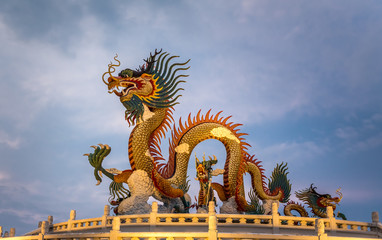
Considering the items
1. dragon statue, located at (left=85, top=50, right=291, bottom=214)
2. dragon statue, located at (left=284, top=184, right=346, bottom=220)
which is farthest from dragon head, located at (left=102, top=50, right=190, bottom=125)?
dragon statue, located at (left=284, top=184, right=346, bottom=220)

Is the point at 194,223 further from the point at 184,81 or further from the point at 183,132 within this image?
the point at 184,81

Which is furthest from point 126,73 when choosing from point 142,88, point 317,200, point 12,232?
point 317,200

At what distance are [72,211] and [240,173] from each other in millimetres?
6753

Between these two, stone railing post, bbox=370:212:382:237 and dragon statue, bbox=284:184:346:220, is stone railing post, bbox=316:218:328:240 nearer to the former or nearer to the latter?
stone railing post, bbox=370:212:382:237

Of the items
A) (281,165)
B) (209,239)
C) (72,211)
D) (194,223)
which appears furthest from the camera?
(281,165)

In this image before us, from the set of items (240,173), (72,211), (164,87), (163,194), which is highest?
(164,87)

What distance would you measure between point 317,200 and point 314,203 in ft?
0.63

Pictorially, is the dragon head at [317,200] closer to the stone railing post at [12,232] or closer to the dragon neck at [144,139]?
the dragon neck at [144,139]

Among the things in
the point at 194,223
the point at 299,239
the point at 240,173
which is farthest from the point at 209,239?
Result: the point at 240,173

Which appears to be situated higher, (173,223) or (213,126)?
(213,126)

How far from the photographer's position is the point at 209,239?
6.59m

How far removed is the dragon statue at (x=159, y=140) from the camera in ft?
45.8

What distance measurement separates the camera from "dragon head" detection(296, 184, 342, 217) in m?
16.3

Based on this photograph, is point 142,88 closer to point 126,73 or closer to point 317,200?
point 126,73
